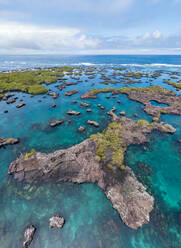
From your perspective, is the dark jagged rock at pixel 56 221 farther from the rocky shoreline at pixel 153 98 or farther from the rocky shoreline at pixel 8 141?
the rocky shoreline at pixel 153 98

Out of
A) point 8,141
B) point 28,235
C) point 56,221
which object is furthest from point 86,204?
point 8,141

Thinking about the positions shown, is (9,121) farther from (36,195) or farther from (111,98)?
(111,98)

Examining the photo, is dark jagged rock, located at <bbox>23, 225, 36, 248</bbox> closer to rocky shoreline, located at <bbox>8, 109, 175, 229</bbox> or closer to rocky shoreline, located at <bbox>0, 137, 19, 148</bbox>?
rocky shoreline, located at <bbox>8, 109, 175, 229</bbox>

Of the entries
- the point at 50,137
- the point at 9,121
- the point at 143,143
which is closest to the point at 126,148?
the point at 143,143

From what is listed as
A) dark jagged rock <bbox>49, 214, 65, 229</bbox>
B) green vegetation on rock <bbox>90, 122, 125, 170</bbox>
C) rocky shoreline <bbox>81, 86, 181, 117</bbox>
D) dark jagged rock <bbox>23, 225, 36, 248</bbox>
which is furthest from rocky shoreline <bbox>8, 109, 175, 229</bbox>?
rocky shoreline <bbox>81, 86, 181, 117</bbox>

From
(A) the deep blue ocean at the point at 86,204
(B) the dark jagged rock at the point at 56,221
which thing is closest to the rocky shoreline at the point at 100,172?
(A) the deep blue ocean at the point at 86,204
